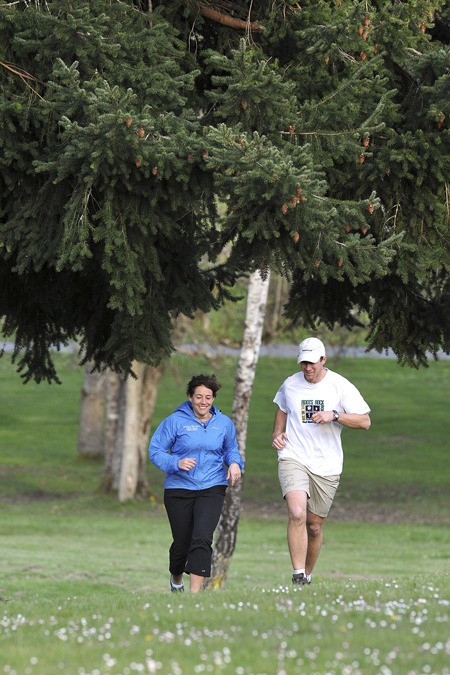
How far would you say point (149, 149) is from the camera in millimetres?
8477

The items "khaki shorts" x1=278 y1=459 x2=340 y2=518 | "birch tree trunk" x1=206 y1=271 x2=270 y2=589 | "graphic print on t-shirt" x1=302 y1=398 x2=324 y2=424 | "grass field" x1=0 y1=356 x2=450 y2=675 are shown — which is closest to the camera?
"grass field" x1=0 y1=356 x2=450 y2=675

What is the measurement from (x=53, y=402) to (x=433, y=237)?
4128 cm

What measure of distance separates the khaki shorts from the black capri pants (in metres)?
0.46

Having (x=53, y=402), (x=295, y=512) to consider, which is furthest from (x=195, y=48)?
(x=53, y=402)

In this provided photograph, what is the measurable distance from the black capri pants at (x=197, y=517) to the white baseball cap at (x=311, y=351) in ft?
3.78

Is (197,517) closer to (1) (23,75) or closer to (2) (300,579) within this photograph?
(2) (300,579)

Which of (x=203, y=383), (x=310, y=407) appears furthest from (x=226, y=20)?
(x=310, y=407)

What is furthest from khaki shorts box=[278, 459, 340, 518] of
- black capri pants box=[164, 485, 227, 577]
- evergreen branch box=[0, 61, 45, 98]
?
evergreen branch box=[0, 61, 45, 98]

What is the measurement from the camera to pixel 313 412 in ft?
30.8

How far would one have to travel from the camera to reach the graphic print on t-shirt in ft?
A: 30.8

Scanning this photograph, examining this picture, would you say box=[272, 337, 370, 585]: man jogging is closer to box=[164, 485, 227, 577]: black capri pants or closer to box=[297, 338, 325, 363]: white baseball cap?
box=[297, 338, 325, 363]: white baseball cap

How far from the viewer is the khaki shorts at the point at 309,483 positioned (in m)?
9.50

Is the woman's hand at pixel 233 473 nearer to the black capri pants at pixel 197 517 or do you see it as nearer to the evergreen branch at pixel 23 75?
the black capri pants at pixel 197 517

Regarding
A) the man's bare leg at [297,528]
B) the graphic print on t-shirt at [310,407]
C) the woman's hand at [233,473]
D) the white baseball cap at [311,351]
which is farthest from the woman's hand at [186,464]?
the white baseball cap at [311,351]
